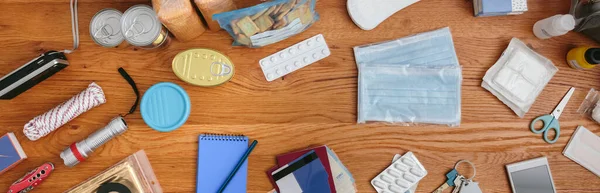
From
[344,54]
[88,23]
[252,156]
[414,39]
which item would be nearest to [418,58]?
[414,39]

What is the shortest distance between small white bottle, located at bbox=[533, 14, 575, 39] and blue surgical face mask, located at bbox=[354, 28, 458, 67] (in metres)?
0.17

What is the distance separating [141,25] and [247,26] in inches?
7.4

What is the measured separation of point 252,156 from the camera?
768mm

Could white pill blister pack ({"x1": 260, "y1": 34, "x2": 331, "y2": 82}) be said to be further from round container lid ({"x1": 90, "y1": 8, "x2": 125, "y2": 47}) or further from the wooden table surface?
round container lid ({"x1": 90, "y1": 8, "x2": 125, "y2": 47})

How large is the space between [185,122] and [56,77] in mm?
256

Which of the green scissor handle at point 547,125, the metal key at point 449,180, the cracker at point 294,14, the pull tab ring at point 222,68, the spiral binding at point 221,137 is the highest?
the cracker at point 294,14

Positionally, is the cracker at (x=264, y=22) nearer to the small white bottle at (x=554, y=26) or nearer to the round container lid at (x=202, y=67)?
the round container lid at (x=202, y=67)

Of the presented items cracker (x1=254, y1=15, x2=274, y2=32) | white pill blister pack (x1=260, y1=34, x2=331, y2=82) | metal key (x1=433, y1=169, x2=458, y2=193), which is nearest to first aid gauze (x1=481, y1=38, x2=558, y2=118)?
metal key (x1=433, y1=169, x2=458, y2=193)

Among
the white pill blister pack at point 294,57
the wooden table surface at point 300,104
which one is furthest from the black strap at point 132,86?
the white pill blister pack at point 294,57

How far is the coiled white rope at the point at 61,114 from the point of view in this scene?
2.41 feet

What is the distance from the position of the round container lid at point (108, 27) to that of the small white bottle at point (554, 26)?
0.78 m

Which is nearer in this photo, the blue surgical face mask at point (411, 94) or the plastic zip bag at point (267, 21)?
the plastic zip bag at point (267, 21)

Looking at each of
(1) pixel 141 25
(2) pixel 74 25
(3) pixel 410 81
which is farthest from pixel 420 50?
(2) pixel 74 25

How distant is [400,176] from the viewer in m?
0.77
